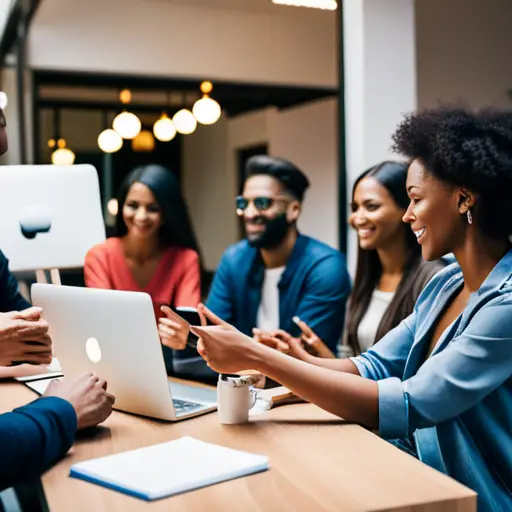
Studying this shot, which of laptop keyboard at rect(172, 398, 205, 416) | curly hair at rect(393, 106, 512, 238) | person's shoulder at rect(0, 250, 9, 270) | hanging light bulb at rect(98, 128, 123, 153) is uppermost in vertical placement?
hanging light bulb at rect(98, 128, 123, 153)

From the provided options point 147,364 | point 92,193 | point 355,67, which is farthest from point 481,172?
point 355,67

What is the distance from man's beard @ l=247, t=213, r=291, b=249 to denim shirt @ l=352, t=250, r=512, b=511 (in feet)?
5.88

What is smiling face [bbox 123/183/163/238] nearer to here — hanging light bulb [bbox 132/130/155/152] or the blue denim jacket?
the blue denim jacket

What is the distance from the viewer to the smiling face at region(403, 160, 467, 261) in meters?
1.84

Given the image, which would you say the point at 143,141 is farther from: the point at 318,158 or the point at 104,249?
the point at 104,249

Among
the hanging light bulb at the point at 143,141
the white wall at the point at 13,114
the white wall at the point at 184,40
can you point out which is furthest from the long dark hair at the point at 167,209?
the hanging light bulb at the point at 143,141

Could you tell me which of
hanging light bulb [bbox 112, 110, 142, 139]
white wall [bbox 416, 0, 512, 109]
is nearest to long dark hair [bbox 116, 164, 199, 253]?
white wall [bbox 416, 0, 512, 109]

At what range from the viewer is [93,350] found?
1883mm

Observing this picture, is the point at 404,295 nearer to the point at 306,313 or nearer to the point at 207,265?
the point at 306,313

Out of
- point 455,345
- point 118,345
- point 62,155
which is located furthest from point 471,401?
point 62,155

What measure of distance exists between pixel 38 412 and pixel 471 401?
928 millimetres

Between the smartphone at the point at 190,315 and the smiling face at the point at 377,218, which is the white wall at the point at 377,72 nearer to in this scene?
the smiling face at the point at 377,218

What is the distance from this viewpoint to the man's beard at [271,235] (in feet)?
11.7

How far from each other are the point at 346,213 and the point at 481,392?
2.69m
